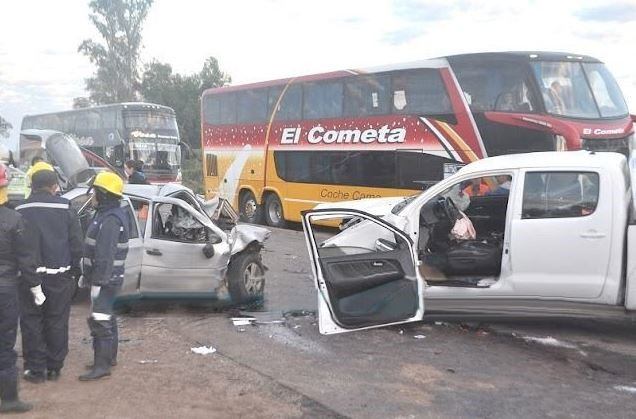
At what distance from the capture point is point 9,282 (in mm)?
4293

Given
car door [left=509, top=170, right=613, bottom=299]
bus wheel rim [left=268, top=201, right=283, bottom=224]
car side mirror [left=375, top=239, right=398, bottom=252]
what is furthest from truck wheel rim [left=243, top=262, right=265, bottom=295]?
Answer: bus wheel rim [left=268, top=201, right=283, bottom=224]

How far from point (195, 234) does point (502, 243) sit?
3.35 m

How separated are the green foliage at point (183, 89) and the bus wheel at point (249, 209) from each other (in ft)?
117

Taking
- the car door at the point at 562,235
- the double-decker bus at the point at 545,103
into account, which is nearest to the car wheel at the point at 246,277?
the car door at the point at 562,235

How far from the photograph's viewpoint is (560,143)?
1109 cm

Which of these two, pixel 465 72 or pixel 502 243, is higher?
pixel 465 72

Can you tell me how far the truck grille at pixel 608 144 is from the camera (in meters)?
Result: 11.2

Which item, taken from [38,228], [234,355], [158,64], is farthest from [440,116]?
[158,64]

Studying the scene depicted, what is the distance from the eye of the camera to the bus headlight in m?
11.1

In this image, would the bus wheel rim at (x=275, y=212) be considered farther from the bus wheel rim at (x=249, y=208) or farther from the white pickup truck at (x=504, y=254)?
the white pickup truck at (x=504, y=254)

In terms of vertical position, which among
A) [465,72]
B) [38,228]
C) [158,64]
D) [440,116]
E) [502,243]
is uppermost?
[158,64]

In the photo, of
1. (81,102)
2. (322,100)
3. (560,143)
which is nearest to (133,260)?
(560,143)

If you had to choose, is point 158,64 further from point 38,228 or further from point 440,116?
point 38,228

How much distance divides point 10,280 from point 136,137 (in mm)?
21212
